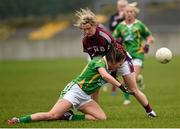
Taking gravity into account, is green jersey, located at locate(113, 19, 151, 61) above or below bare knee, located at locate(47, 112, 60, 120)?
above

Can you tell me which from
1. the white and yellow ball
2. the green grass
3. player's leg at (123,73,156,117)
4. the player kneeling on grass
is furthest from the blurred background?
the player kneeling on grass

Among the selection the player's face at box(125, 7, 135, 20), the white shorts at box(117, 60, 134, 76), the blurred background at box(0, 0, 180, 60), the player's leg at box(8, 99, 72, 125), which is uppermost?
the player's face at box(125, 7, 135, 20)

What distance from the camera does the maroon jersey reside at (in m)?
13.0

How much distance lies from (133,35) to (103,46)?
151 inches

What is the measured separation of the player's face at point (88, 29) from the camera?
12.5 meters

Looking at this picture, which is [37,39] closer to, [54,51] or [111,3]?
[54,51]

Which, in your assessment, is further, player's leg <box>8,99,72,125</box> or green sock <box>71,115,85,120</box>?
green sock <box>71,115,85,120</box>

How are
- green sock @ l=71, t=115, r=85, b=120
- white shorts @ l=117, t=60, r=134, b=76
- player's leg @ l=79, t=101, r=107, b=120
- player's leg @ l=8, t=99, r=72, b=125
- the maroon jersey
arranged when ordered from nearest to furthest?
1. player's leg @ l=8, t=99, r=72, b=125
2. player's leg @ l=79, t=101, r=107, b=120
3. green sock @ l=71, t=115, r=85, b=120
4. the maroon jersey
5. white shorts @ l=117, t=60, r=134, b=76

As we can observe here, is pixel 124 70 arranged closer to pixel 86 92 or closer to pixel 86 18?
pixel 86 92

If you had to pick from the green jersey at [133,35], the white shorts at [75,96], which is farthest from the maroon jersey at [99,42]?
the green jersey at [133,35]

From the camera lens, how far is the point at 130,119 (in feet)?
41.5

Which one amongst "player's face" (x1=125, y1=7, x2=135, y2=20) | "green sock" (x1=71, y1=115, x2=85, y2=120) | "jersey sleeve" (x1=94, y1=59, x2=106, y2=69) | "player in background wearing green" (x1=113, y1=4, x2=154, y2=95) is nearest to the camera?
"jersey sleeve" (x1=94, y1=59, x2=106, y2=69)

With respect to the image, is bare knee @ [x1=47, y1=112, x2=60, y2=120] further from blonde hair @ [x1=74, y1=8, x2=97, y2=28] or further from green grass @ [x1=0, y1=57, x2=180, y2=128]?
blonde hair @ [x1=74, y1=8, x2=97, y2=28]

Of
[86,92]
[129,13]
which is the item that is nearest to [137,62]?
[129,13]
